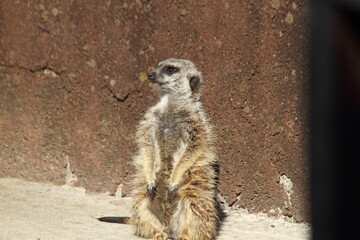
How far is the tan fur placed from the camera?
321 centimetres

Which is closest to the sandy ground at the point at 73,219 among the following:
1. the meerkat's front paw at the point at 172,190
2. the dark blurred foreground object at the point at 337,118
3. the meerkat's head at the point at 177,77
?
the meerkat's front paw at the point at 172,190

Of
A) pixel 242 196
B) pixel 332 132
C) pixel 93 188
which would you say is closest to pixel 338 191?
pixel 332 132

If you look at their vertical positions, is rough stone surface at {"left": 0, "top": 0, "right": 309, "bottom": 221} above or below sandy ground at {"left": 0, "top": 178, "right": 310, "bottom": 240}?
above

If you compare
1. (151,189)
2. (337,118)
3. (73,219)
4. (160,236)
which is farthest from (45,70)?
(337,118)

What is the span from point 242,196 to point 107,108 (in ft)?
3.80

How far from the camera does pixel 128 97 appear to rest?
3.94 metres

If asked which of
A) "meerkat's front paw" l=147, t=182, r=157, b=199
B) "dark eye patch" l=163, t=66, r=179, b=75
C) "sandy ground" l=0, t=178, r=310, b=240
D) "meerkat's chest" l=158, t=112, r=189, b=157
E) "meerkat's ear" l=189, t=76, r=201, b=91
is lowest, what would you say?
"sandy ground" l=0, t=178, r=310, b=240

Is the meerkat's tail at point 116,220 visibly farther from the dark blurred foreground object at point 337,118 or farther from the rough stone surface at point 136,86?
the dark blurred foreground object at point 337,118

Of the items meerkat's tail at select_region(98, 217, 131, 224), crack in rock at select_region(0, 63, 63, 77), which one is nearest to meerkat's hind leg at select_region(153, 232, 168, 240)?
meerkat's tail at select_region(98, 217, 131, 224)

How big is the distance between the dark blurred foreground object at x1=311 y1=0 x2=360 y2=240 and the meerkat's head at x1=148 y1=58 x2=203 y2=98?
3.08 metres

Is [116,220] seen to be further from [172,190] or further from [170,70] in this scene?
[170,70]

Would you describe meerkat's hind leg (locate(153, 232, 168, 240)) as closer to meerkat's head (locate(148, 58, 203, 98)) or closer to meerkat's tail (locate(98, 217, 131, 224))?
meerkat's tail (locate(98, 217, 131, 224))

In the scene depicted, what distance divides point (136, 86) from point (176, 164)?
80 centimetres

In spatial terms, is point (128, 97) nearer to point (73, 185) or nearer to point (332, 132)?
point (73, 185)
